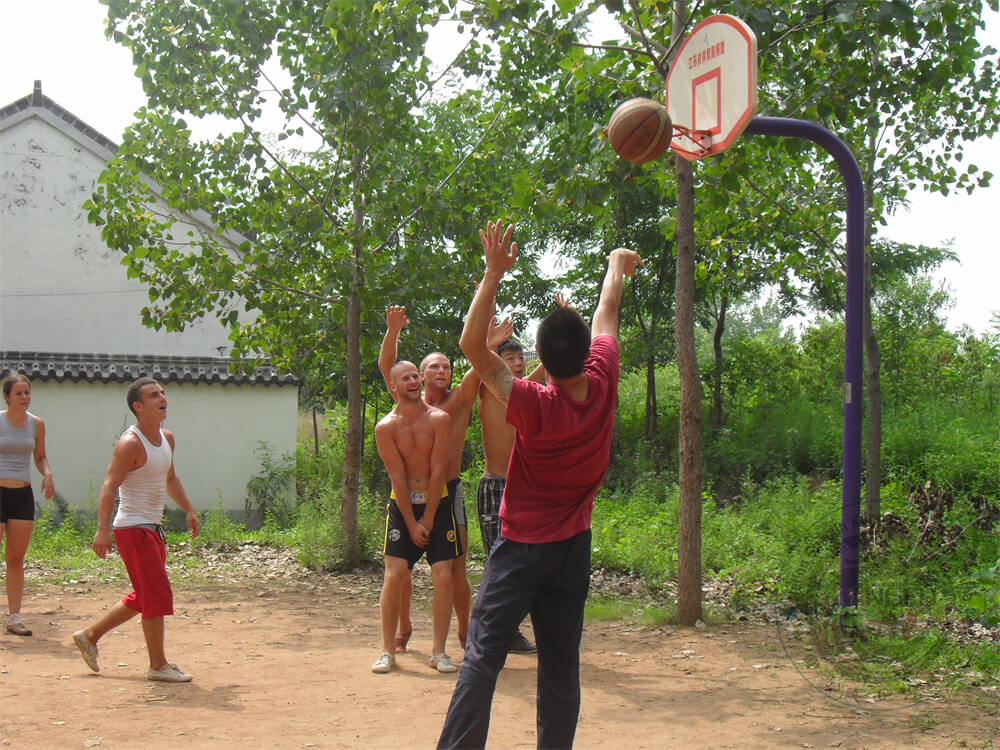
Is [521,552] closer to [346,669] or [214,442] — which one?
[346,669]

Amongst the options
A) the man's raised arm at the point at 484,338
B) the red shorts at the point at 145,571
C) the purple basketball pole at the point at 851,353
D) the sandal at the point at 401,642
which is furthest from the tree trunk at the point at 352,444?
the man's raised arm at the point at 484,338

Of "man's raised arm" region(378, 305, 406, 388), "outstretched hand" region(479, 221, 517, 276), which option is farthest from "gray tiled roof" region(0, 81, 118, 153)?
"outstretched hand" region(479, 221, 517, 276)

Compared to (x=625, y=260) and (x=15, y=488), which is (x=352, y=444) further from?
(x=625, y=260)

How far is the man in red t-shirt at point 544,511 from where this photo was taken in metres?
3.82

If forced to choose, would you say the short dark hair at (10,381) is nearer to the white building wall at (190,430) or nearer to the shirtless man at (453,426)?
the shirtless man at (453,426)

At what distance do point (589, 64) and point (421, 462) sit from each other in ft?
11.9

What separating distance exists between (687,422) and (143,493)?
402cm

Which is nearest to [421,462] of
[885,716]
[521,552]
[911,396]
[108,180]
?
[521,552]

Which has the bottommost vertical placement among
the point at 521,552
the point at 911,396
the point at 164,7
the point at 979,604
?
the point at 979,604

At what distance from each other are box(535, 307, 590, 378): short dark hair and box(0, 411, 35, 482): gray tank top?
542cm

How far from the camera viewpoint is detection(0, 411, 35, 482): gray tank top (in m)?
7.71

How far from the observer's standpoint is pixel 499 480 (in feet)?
22.2

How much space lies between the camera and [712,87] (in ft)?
21.4

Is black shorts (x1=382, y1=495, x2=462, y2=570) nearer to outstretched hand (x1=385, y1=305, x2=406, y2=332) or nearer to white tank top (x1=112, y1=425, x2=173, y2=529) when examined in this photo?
outstretched hand (x1=385, y1=305, x2=406, y2=332)
